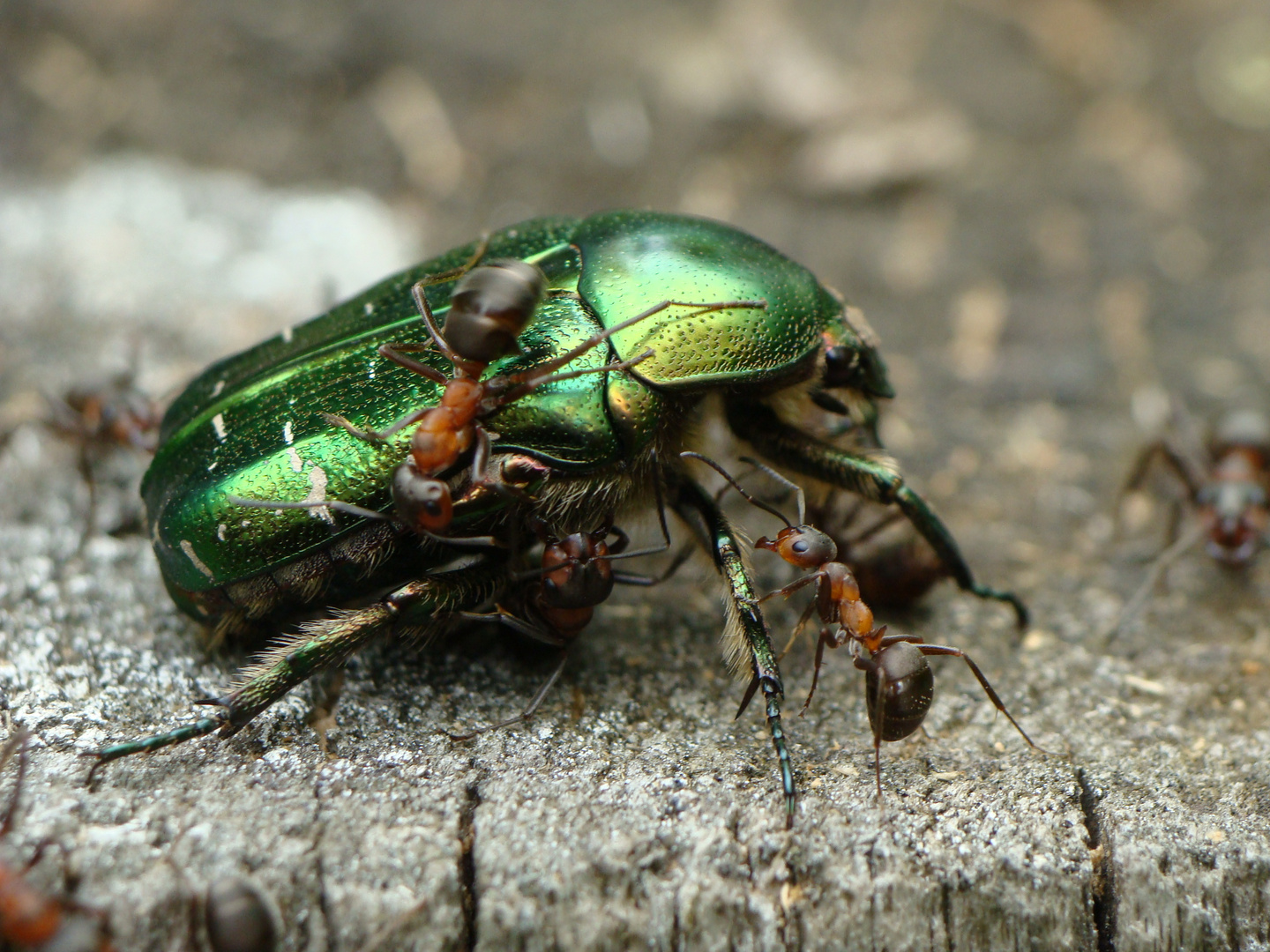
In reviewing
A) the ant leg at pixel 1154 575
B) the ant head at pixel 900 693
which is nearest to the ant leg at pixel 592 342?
the ant head at pixel 900 693

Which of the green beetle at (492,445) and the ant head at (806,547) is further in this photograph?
the ant head at (806,547)

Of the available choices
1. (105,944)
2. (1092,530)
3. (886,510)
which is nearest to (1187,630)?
(1092,530)

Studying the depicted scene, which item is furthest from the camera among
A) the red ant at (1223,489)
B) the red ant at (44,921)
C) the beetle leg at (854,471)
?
the red ant at (1223,489)

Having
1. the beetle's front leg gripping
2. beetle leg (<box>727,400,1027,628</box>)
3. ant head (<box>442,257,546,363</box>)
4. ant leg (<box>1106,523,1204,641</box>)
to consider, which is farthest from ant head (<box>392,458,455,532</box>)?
ant leg (<box>1106,523,1204,641</box>)

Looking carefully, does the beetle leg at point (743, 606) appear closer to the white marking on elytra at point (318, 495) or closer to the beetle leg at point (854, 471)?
the beetle leg at point (854, 471)

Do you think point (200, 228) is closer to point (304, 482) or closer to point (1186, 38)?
point (304, 482)

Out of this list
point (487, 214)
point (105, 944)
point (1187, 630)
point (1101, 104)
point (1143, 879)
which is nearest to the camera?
point (105, 944)

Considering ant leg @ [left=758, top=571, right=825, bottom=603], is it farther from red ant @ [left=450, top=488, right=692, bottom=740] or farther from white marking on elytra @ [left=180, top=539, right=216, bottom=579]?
white marking on elytra @ [left=180, top=539, right=216, bottom=579]
